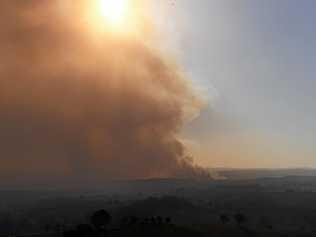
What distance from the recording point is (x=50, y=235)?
171m

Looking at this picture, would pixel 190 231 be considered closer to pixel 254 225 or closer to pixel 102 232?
pixel 102 232

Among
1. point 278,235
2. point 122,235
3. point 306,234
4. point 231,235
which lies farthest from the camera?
point 306,234

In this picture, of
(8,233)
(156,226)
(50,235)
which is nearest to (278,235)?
(156,226)

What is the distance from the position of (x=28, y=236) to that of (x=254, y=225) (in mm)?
78750

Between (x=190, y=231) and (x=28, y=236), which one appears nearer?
(x=190, y=231)

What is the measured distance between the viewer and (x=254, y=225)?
648ft

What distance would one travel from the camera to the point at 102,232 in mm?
153000

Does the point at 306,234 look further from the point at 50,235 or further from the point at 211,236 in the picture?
the point at 50,235

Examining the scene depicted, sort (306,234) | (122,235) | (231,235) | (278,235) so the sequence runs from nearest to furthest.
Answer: (122,235) < (231,235) < (278,235) < (306,234)

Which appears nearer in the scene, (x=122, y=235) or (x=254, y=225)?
(x=122, y=235)

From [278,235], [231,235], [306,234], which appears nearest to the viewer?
[231,235]

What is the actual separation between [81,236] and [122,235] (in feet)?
38.1

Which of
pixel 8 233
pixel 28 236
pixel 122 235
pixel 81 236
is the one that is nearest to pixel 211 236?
pixel 122 235

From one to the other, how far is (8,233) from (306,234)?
341ft
